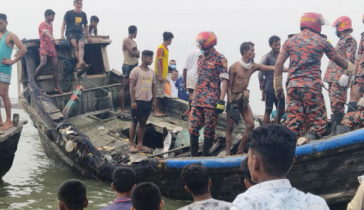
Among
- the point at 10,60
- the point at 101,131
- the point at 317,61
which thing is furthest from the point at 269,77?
the point at 10,60

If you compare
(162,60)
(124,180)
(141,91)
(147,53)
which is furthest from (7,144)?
(124,180)

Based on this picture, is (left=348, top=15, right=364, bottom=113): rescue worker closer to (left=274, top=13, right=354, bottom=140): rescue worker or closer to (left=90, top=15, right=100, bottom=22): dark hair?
(left=274, top=13, right=354, bottom=140): rescue worker

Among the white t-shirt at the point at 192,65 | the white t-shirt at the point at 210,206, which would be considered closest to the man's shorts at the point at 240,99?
the white t-shirt at the point at 192,65

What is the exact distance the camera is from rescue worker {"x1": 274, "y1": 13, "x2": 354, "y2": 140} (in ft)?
17.6


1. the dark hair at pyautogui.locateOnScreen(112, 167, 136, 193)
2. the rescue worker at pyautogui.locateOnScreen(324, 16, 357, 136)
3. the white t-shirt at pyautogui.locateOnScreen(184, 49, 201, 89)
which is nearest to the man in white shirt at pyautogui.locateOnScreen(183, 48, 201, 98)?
the white t-shirt at pyautogui.locateOnScreen(184, 49, 201, 89)

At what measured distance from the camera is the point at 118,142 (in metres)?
8.17

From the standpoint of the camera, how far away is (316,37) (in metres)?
5.36

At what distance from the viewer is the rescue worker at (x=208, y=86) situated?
20.6ft

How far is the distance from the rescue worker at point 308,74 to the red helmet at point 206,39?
1.16 meters

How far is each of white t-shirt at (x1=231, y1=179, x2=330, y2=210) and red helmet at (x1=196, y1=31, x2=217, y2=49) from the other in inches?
174

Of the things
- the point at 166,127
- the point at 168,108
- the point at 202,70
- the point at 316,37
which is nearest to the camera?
the point at 316,37

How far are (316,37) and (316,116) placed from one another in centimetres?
95

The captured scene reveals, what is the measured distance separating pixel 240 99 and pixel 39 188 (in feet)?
12.2

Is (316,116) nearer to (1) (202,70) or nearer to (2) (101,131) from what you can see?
(1) (202,70)
